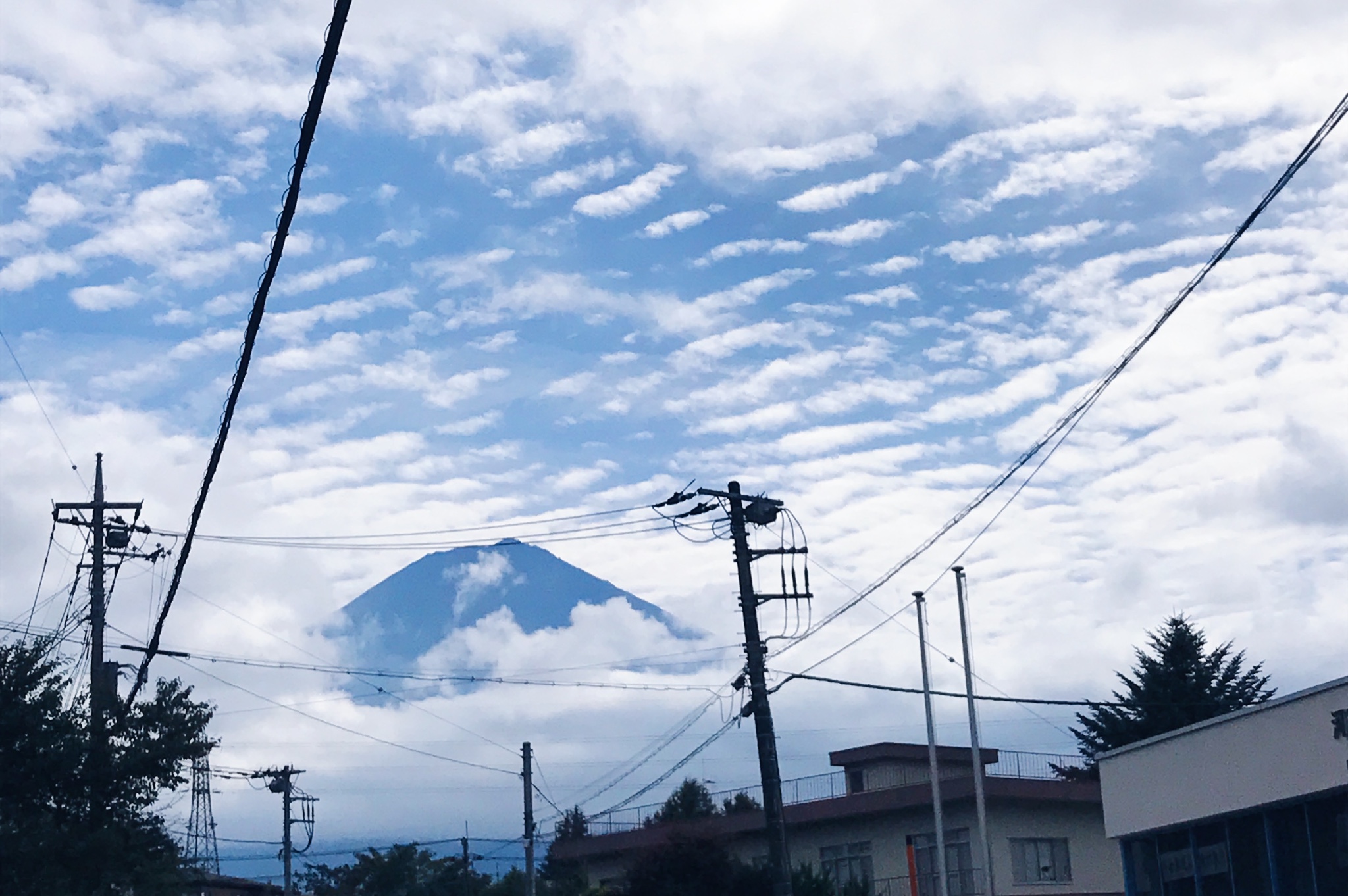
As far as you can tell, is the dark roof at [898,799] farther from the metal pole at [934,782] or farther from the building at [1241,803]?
the building at [1241,803]

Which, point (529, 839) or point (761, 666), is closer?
point (761, 666)

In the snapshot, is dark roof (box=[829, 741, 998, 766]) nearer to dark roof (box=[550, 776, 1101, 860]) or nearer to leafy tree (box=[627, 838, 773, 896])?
dark roof (box=[550, 776, 1101, 860])

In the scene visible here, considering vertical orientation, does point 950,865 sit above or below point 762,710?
below

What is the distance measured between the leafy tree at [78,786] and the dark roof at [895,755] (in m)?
25.0

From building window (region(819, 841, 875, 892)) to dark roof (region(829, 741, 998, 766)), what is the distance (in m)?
3.52

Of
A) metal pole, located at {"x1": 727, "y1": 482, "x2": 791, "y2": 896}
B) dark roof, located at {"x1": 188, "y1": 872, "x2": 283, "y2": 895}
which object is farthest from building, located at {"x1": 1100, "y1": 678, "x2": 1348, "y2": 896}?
dark roof, located at {"x1": 188, "y1": 872, "x2": 283, "y2": 895}

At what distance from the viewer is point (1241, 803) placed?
2322cm

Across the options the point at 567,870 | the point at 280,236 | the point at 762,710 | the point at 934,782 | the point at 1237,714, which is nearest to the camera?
the point at 280,236

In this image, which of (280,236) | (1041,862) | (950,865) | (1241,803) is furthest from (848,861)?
(280,236)

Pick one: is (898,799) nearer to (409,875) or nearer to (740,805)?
(740,805)

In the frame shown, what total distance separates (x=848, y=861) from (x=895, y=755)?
15.0ft

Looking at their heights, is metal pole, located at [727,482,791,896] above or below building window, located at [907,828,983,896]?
above

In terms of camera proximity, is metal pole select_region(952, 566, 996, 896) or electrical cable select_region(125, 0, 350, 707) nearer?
electrical cable select_region(125, 0, 350, 707)

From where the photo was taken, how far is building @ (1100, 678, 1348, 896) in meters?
21.6
